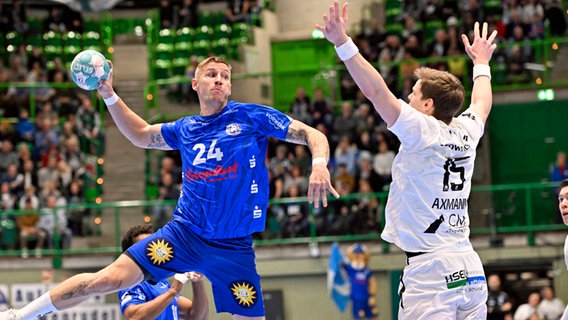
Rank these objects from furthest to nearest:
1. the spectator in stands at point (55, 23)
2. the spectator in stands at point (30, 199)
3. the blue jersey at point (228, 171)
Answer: the spectator in stands at point (55, 23)
the spectator in stands at point (30, 199)
the blue jersey at point (228, 171)

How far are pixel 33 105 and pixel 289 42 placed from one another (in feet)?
24.3

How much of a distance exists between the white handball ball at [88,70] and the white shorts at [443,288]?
2911mm

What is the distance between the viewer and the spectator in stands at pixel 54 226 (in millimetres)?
20266

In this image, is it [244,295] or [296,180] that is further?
[296,180]

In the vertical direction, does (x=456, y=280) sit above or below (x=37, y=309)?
above

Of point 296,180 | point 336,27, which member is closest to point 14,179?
point 296,180

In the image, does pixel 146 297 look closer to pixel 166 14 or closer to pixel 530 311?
pixel 530 311

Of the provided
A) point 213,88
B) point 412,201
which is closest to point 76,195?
point 213,88

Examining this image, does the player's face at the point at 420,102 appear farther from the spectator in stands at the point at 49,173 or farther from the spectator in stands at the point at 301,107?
the spectator in stands at the point at 49,173

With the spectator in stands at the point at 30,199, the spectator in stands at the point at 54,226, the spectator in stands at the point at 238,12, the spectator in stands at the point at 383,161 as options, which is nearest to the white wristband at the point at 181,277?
the spectator in stands at the point at 383,161

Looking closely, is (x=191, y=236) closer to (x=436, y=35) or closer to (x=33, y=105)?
(x=436, y=35)

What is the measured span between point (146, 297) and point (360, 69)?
3348mm

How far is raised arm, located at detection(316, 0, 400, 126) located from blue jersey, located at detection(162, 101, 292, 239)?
1.68m

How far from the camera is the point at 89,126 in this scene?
2391cm
